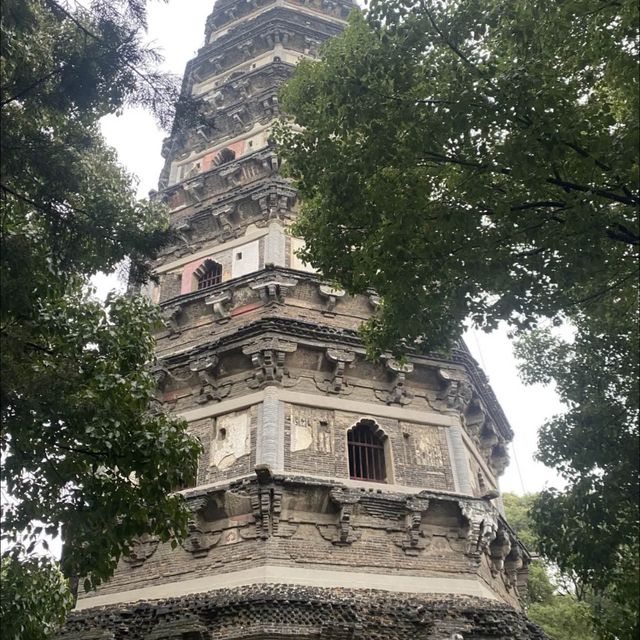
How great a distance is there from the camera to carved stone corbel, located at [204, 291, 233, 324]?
14.4m

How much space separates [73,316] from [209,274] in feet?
27.9

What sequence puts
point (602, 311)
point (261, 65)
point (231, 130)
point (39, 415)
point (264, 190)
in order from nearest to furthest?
point (39, 415) → point (602, 311) → point (264, 190) → point (231, 130) → point (261, 65)

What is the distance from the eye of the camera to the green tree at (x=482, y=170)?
6.73 m

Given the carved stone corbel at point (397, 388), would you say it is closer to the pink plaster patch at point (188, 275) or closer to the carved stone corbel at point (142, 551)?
the carved stone corbel at point (142, 551)

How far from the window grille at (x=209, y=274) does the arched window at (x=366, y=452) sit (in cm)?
521

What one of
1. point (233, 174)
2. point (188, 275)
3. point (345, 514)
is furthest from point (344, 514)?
point (233, 174)

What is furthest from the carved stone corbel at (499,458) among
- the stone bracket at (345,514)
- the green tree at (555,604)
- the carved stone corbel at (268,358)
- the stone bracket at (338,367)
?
the carved stone corbel at (268,358)

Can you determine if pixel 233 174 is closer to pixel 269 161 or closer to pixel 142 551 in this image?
pixel 269 161

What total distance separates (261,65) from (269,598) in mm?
16074

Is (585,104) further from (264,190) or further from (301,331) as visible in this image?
(264,190)

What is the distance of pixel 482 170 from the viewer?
725 cm

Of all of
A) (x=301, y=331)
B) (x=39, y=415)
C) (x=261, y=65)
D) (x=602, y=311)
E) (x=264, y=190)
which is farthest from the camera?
(x=261, y=65)

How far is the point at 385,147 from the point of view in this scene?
25.0 feet

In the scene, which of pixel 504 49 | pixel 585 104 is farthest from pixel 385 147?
pixel 585 104
